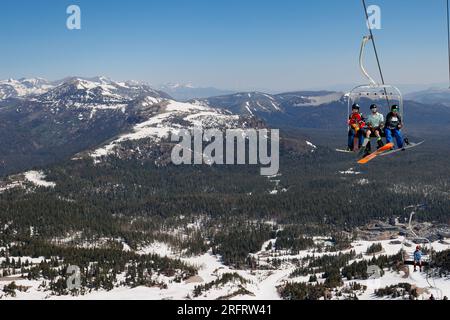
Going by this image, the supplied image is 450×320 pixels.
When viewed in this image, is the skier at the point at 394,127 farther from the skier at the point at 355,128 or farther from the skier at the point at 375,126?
the skier at the point at 355,128

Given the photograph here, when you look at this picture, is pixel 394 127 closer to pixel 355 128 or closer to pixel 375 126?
pixel 375 126

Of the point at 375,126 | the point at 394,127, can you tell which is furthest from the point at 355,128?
the point at 394,127

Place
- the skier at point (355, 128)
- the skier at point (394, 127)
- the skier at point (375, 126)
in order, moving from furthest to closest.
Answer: the skier at point (355, 128) → the skier at point (375, 126) → the skier at point (394, 127)

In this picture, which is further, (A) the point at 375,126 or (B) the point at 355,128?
(B) the point at 355,128

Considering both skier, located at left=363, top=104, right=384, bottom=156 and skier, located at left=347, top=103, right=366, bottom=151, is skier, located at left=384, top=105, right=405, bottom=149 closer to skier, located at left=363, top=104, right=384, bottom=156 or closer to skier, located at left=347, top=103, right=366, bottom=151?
skier, located at left=363, top=104, right=384, bottom=156

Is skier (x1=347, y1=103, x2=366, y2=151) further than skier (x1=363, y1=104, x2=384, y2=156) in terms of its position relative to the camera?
Yes

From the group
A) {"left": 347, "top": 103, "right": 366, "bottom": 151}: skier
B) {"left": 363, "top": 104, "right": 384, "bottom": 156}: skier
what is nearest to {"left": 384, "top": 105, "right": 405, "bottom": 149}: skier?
{"left": 363, "top": 104, "right": 384, "bottom": 156}: skier

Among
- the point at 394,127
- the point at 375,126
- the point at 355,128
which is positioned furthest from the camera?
the point at 355,128

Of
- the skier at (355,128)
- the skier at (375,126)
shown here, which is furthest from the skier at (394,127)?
the skier at (355,128)
